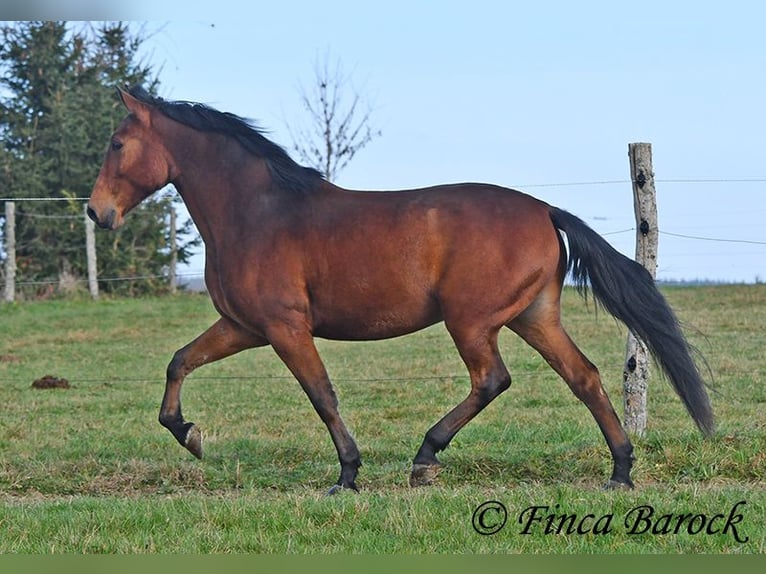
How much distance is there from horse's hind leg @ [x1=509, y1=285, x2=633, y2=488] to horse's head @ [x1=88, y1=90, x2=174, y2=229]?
2565 mm

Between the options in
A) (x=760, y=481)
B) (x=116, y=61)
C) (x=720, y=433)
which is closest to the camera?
(x=760, y=481)

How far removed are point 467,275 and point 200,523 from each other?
7.10ft

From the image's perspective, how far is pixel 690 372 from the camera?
653 centimetres

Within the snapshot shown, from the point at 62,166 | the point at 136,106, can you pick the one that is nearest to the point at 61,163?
the point at 62,166

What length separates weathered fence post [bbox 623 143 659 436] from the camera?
820cm

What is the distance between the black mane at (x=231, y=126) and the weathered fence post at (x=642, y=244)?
9.22ft

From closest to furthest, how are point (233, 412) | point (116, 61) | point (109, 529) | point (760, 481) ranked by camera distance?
point (109, 529) → point (760, 481) → point (233, 412) → point (116, 61)

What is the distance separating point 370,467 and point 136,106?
298 cm

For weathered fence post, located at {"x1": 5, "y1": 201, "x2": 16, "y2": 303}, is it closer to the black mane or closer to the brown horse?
the black mane

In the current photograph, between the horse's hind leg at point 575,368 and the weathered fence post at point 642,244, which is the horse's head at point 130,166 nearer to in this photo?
the horse's hind leg at point 575,368

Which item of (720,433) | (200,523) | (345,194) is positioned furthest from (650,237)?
(200,523)

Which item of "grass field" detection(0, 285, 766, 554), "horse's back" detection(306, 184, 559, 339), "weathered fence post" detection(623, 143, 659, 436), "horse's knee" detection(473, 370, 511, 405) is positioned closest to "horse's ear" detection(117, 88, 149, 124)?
"horse's back" detection(306, 184, 559, 339)

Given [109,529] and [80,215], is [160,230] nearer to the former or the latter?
[80,215]

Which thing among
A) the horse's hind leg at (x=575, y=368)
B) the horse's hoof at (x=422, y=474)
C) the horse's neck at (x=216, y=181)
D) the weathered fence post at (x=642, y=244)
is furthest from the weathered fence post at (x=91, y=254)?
the horse's hind leg at (x=575, y=368)
